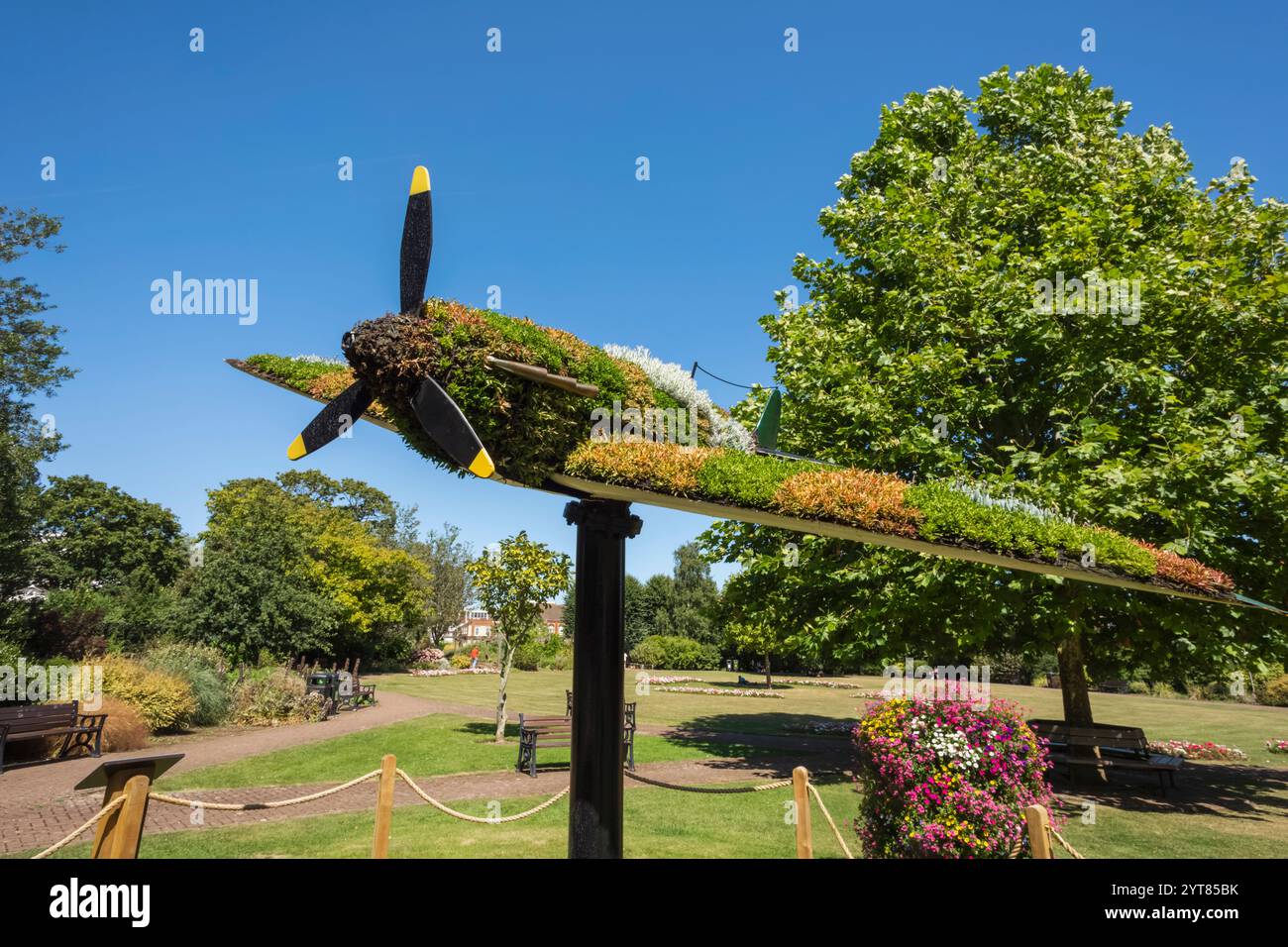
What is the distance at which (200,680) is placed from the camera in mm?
21172

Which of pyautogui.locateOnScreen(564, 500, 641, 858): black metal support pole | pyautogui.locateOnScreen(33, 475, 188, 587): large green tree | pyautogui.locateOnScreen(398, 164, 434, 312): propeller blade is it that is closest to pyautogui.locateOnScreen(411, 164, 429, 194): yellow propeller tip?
pyautogui.locateOnScreen(398, 164, 434, 312): propeller blade

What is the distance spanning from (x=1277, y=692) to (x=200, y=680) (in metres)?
49.2

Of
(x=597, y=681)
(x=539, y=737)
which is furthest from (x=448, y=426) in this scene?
(x=539, y=737)

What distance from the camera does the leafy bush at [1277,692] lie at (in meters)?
36.1

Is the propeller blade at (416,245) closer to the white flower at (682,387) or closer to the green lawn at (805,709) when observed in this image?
the white flower at (682,387)

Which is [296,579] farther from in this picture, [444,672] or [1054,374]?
[1054,374]

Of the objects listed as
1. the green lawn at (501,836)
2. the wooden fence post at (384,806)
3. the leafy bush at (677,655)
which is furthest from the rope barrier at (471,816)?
the leafy bush at (677,655)

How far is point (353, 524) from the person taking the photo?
49594 mm

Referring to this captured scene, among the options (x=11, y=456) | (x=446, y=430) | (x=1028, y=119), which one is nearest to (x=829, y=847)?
(x=446, y=430)

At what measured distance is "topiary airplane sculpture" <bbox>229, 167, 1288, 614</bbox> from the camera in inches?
203

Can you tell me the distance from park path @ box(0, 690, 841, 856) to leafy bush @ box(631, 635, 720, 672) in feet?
134

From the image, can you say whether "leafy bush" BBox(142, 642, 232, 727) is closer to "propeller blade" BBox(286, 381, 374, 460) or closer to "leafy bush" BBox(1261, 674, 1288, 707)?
"propeller blade" BBox(286, 381, 374, 460)
